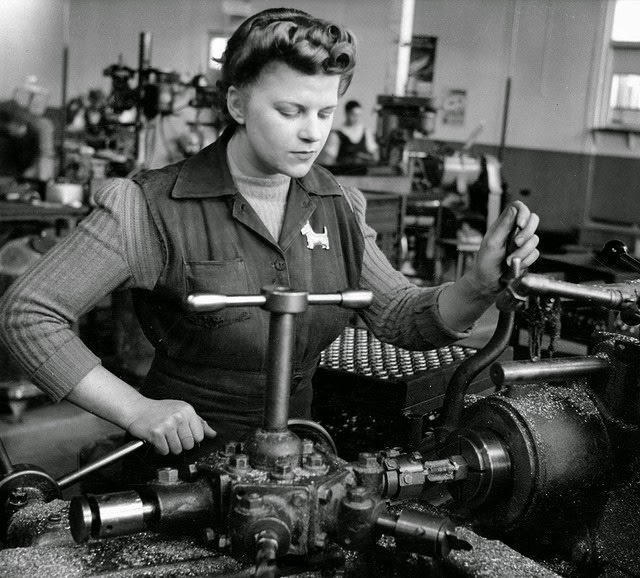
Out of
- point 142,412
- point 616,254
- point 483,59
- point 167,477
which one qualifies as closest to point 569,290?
point 616,254

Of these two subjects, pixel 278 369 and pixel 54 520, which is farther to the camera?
pixel 54 520

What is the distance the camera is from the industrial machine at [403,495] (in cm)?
84

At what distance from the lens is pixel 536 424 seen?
98 cm

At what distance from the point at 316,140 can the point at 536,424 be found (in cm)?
47

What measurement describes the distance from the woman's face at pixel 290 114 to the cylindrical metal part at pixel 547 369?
40 cm

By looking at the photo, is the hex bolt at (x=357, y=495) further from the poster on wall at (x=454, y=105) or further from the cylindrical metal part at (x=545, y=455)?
the poster on wall at (x=454, y=105)

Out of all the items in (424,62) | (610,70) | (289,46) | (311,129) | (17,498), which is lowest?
(17,498)

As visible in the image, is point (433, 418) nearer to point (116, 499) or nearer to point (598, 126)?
point (116, 499)

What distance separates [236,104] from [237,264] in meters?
0.24

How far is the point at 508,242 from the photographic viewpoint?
1.12m

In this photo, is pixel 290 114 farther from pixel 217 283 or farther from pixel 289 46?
pixel 217 283

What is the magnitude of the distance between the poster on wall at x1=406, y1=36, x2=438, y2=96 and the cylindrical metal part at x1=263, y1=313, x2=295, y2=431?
Result: 8638mm

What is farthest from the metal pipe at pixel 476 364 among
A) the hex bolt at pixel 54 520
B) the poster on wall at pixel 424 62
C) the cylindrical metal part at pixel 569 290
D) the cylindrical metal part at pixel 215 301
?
the poster on wall at pixel 424 62

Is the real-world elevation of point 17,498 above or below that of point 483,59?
below
